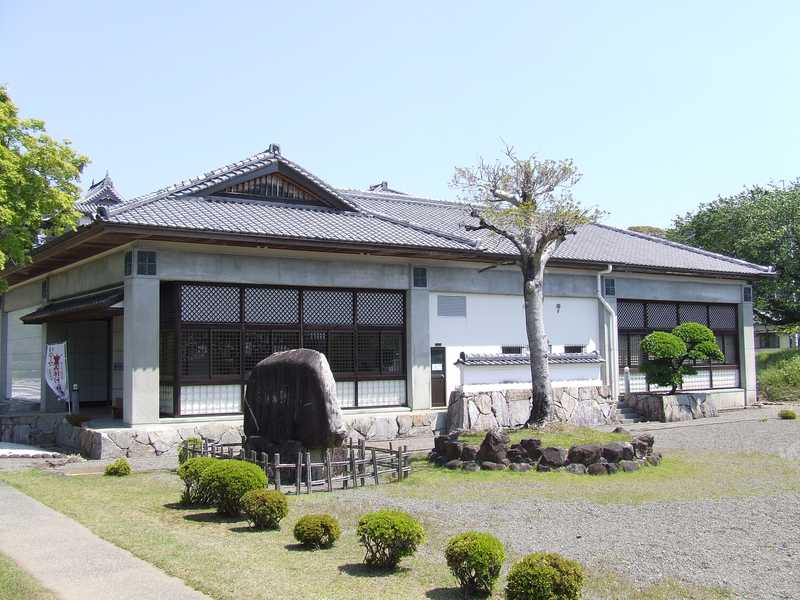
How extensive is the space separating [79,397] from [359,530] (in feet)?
62.8

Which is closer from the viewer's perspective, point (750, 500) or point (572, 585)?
point (572, 585)

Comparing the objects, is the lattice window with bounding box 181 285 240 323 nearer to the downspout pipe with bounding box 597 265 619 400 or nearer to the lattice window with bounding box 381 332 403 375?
the lattice window with bounding box 381 332 403 375

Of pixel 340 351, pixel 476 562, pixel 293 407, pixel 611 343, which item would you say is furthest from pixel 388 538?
pixel 611 343

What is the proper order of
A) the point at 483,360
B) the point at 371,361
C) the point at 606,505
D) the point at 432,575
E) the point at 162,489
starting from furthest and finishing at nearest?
the point at 483,360, the point at 371,361, the point at 162,489, the point at 606,505, the point at 432,575

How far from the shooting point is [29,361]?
86.4 feet

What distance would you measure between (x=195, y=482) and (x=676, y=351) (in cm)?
1719

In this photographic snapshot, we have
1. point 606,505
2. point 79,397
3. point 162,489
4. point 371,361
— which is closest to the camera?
point 606,505

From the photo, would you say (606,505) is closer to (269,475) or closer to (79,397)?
(269,475)

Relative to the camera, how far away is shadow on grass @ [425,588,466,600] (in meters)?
7.17

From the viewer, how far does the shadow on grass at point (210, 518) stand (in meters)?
10.4

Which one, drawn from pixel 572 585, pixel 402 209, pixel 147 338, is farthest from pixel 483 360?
pixel 572 585

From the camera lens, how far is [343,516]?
35.0ft

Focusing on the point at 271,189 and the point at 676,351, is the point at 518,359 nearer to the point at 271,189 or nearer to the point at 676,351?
the point at 676,351

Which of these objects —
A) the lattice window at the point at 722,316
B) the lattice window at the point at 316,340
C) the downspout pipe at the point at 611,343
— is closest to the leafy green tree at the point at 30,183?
the lattice window at the point at 316,340
